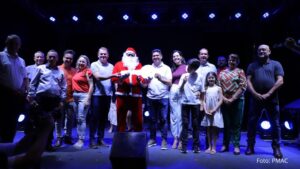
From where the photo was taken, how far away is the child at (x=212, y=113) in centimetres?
452

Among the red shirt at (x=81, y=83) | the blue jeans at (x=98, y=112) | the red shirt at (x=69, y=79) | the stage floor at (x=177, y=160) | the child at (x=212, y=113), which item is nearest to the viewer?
the stage floor at (x=177, y=160)

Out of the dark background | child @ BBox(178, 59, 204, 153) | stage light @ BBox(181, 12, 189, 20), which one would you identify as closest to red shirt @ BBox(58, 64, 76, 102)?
the dark background

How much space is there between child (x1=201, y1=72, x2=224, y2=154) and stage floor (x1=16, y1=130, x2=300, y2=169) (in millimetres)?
259

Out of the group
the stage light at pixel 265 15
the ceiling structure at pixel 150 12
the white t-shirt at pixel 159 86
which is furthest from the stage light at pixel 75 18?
the stage light at pixel 265 15

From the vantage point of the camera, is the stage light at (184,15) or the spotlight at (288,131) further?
the stage light at (184,15)

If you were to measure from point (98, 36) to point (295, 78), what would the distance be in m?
6.27

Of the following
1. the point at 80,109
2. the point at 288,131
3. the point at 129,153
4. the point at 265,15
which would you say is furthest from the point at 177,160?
the point at 265,15

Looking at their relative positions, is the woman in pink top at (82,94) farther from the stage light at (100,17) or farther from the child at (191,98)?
the stage light at (100,17)

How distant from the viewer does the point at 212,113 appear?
4527 millimetres

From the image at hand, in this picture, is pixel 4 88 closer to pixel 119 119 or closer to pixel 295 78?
pixel 119 119

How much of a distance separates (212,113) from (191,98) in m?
0.49

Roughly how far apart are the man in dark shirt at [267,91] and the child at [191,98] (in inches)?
33.8

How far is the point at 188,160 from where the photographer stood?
157 inches

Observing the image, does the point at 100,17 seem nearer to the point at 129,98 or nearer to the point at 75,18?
the point at 75,18
